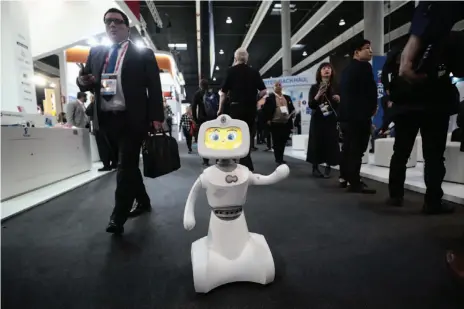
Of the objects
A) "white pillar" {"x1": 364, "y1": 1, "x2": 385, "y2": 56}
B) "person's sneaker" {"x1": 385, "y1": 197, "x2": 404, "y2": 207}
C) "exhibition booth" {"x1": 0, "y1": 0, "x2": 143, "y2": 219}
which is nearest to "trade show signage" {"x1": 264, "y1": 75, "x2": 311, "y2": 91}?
"white pillar" {"x1": 364, "y1": 1, "x2": 385, "y2": 56}

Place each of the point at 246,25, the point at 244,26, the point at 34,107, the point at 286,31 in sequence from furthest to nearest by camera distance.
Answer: the point at 244,26 < the point at 246,25 < the point at 286,31 < the point at 34,107

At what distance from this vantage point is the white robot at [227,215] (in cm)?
136

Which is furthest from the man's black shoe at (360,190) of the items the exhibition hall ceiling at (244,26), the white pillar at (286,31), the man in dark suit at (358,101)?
the white pillar at (286,31)

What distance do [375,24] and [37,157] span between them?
275 inches

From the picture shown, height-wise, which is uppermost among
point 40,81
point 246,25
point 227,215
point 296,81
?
point 246,25

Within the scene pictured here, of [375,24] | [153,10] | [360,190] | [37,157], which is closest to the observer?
[360,190]

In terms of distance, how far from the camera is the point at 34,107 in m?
4.68

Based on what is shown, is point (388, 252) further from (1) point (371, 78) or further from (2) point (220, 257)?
(1) point (371, 78)

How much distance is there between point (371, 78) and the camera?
299cm

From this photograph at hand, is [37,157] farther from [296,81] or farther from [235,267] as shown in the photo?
[296,81]

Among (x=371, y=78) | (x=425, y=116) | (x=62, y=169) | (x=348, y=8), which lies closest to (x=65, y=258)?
(x=425, y=116)

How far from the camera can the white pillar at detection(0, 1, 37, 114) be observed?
411 centimetres

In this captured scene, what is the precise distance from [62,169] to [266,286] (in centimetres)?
391

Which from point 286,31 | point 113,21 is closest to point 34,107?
point 113,21
